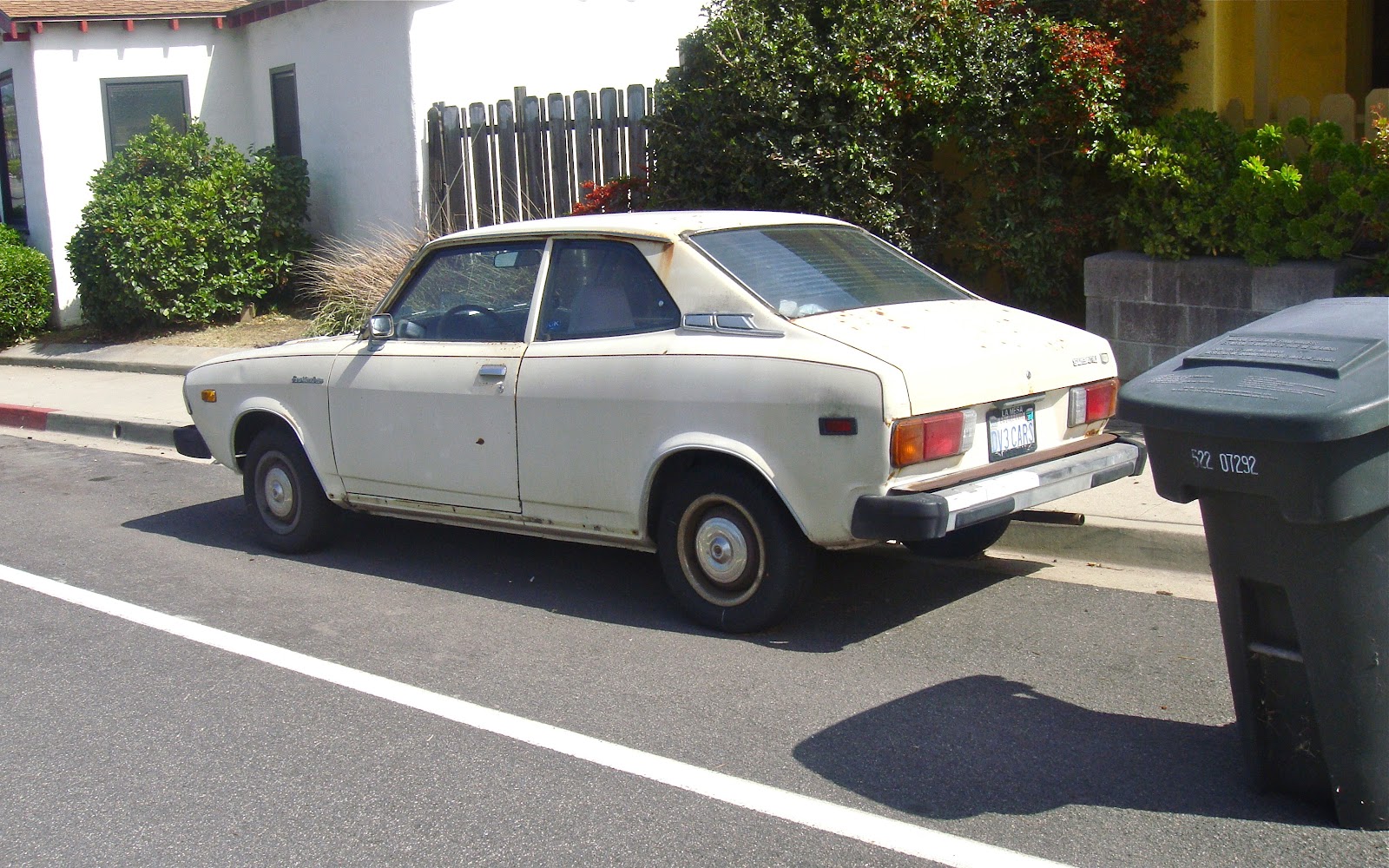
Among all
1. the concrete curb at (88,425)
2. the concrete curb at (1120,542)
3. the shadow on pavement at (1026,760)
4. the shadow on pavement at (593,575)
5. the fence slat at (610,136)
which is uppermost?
the fence slat at (610,136)

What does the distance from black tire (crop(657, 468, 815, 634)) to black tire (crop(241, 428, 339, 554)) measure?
2262 millimetres

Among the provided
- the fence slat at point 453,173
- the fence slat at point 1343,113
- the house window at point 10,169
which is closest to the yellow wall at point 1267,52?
the fence slat at point 1343,113

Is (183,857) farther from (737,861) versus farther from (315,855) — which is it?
(737,861)

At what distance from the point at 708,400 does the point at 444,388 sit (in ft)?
4.80

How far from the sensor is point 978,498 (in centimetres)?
491

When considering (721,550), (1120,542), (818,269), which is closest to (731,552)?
(721,550)

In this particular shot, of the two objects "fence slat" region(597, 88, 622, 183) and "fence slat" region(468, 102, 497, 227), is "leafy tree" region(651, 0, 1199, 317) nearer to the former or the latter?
"fence slat" region(597, 88, 622, 183)

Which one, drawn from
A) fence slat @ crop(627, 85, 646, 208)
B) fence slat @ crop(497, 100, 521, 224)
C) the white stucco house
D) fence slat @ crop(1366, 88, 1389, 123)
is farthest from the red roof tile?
fence slat @ crop(1366, 88, 1389, 123)

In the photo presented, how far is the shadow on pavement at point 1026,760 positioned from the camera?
388 centimetres

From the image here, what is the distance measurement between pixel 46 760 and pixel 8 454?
7135 millimetres

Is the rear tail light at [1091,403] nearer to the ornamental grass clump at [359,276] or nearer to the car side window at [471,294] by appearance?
the car side window at [471,294]

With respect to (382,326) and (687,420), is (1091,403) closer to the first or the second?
(687,420)

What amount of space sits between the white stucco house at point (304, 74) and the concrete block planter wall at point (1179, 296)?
6102 millimetres

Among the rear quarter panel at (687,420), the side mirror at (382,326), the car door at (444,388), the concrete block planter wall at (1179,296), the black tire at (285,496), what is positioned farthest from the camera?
the concrete block planter wall at (1179,296)
